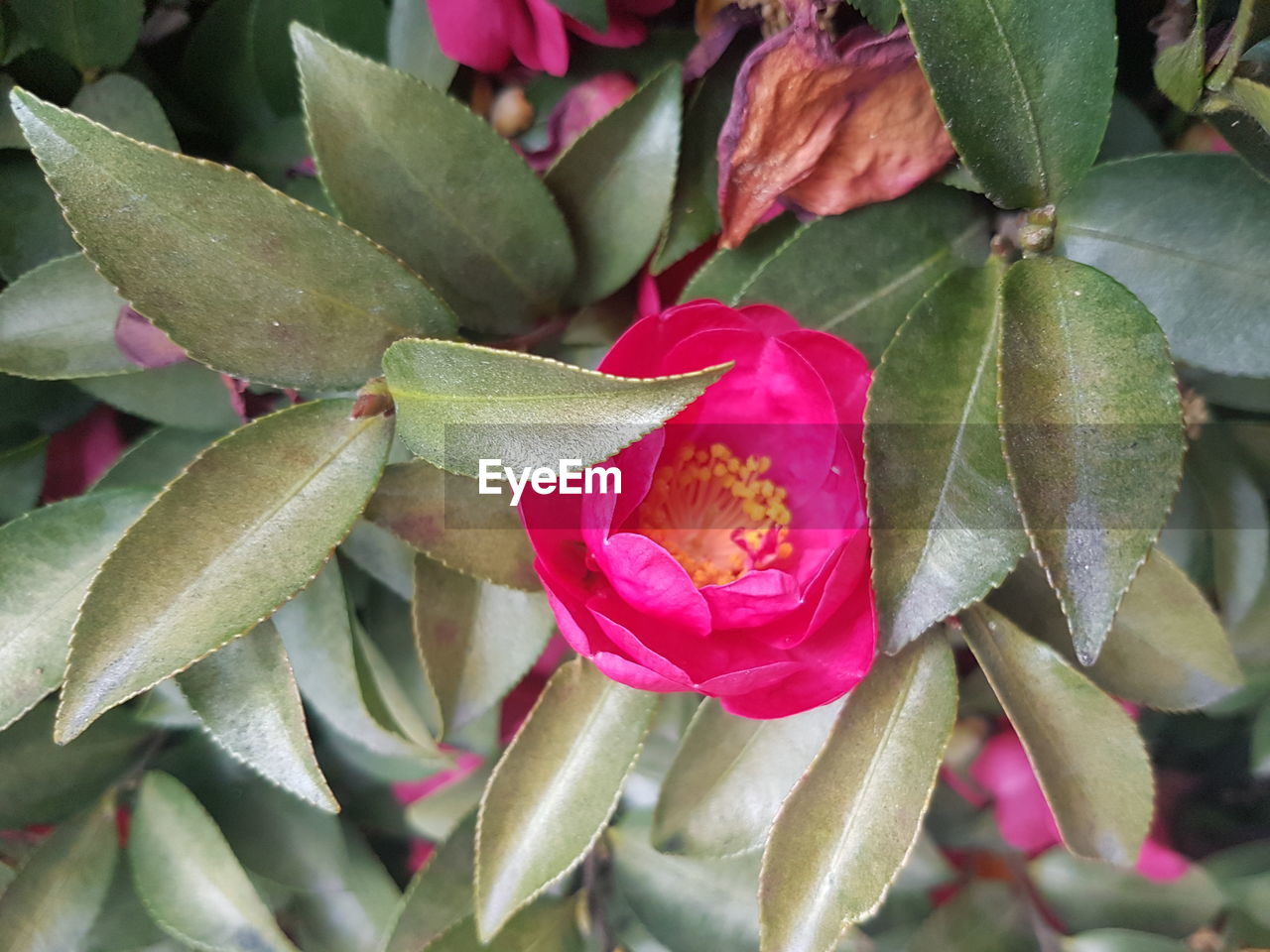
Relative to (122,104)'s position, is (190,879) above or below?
below

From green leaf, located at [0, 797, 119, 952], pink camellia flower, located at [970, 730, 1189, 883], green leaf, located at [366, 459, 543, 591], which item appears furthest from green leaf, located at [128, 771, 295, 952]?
pink camellia flower, located at [970, 730, 1189, 883]

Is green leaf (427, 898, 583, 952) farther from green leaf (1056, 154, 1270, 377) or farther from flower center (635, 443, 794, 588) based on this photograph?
green leaf (1056, 154, 1270, 377)

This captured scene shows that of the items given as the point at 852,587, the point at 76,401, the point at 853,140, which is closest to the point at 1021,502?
the point at 852,587

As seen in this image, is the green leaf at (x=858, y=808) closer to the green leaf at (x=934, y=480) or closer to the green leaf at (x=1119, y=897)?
the green leaf at (x=934, y=480)

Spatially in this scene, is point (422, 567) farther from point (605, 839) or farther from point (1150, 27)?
point (1150, 27)

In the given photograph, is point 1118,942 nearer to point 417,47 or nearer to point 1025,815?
point 1025,815

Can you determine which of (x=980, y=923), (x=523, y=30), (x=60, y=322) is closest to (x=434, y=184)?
(x=523, y=30)
